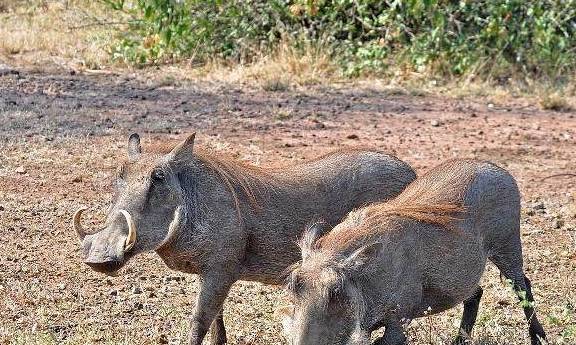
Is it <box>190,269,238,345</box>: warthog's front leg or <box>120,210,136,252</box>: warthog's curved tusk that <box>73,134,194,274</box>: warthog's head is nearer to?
<box>120,210,136,252</box>: warthog's curved tusk

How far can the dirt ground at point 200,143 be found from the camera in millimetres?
4719

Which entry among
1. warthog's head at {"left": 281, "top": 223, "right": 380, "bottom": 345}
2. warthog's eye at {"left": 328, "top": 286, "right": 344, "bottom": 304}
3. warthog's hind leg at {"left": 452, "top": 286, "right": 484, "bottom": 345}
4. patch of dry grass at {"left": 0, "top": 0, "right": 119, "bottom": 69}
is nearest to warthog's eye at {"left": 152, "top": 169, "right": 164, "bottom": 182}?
warthog's head at {"left": 281, "top": 223, "right": 380, "bottom": 345}

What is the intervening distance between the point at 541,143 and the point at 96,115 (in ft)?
10.2

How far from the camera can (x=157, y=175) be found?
4.10 m

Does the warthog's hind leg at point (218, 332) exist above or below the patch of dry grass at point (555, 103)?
above

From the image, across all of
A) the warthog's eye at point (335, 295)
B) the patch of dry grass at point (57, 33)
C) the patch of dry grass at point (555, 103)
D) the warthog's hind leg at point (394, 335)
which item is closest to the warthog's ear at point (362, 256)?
the warthog's eye at point (335, 295)

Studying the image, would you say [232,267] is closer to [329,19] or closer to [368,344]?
[368,344]

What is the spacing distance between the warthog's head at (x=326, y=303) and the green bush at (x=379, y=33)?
6.48 metres

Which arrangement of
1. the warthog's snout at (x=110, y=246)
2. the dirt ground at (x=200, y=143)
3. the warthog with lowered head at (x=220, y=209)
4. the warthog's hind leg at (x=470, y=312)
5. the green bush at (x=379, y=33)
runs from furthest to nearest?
the green bush at (x=379, y=33)
the dirt ground at (x=200, y=143)
the warthog's hind leg at (x=470, y=312)
the warthog with lowered head at (x=220, y=209)
the warthog's snout at (x=110, y=246)

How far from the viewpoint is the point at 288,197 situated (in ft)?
14.6

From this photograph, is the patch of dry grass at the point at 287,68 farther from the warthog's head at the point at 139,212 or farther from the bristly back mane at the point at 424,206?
the warthog's head at the point at 139,212

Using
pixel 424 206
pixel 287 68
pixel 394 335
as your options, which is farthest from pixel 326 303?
pixel 287 68

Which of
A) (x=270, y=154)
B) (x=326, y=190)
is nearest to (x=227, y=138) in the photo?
(x=270, y=154)

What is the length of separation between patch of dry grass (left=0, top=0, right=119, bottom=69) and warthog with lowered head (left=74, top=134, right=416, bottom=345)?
6.22m
